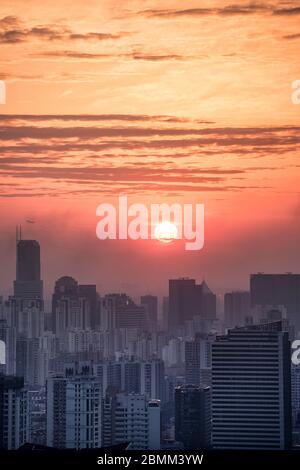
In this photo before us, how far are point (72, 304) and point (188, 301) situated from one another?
2.61 feet

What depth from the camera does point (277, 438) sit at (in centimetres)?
568

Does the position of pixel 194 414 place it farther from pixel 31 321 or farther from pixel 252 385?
pixel 31 321

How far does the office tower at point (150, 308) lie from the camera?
17.8ft

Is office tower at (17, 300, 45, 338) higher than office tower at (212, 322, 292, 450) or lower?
higher

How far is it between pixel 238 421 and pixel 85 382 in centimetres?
106

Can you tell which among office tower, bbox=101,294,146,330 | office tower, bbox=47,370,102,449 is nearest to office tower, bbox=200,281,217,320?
office tower, bbox=101,294,146,330

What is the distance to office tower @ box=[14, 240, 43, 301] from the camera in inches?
184

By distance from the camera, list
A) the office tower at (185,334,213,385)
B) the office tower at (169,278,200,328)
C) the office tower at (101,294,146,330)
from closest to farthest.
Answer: the office tower at (169,278,200,328), the office tower at (101,294,146,330), the office tower at (185,334,213,385)

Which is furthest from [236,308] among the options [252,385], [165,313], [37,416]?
[37,416]

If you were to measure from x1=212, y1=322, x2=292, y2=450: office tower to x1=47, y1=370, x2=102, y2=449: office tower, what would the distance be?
2.72ft

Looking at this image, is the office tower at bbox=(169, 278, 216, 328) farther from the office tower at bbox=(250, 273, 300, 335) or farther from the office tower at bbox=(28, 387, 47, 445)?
the office tower at bbox=(28, 387, 47, 445)

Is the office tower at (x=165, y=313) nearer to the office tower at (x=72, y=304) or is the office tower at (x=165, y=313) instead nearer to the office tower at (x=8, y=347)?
the office tower at (x=72, y=304)

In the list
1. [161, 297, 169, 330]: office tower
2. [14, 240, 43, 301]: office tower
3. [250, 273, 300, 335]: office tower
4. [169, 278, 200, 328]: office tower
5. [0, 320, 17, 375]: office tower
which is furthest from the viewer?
[0, 320, 17, 375]: office tower

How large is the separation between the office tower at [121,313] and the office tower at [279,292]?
0.76 metres
